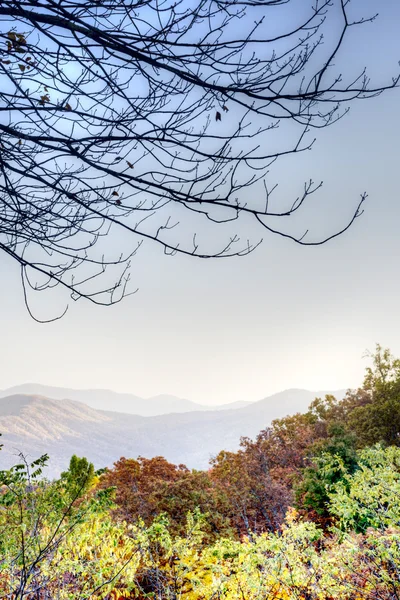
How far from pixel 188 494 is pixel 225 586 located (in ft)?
24.5

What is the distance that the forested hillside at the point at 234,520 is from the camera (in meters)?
3.58

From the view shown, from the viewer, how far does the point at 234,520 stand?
14.2 meters

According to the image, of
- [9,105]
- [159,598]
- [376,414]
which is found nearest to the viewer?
[9,105]

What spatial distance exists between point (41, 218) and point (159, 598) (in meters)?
4.15

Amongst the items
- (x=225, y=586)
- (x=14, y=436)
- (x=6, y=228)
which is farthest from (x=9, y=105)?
(x=14, y=436)

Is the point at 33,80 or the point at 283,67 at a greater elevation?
the point at 33,80

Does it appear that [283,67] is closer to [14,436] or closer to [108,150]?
[108,150]

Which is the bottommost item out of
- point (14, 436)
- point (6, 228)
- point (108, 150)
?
point (14, 436)

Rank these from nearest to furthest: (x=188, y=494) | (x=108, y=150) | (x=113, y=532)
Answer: (x=108, y=150), (x=113, y=532), (x=188, y=494)

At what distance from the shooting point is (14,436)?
634 feet

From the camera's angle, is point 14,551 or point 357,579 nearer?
point 357,579

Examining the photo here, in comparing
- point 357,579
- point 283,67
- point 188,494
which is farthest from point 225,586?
point 188,494

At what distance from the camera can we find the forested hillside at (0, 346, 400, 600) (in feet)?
11.7

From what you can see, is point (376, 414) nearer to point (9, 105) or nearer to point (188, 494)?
point (188, 494)
